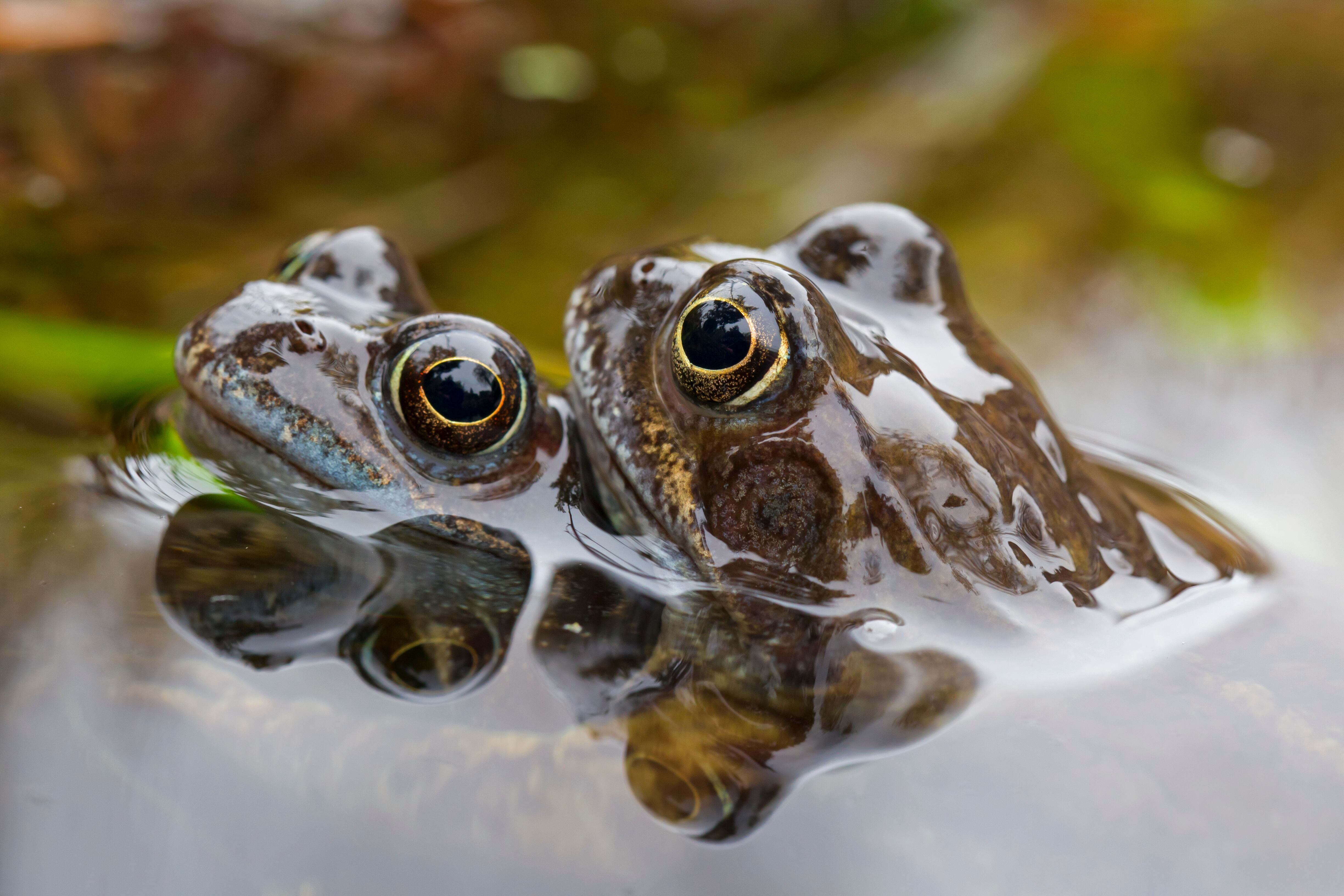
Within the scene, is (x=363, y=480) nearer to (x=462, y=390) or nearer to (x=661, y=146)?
(x=462, y=390)

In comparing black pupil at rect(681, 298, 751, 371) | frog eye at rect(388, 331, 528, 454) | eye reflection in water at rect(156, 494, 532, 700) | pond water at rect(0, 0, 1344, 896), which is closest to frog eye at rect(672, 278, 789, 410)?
black pupil at rect(681, 298, 751, 371)

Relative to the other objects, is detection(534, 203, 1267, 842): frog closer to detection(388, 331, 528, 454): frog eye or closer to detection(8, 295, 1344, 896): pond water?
detection(8, 295, 1344, 896): pond water

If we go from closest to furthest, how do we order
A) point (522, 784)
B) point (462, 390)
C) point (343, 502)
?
point (522, 784)
point (462, 390)
point (343, 502)

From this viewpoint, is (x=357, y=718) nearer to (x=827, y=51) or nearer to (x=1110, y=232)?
(x=1110, y=232)

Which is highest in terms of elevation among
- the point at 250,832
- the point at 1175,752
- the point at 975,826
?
the point at 1175,752

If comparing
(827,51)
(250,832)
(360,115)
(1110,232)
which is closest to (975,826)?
(250,832)

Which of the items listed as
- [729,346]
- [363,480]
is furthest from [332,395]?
[729,346]
